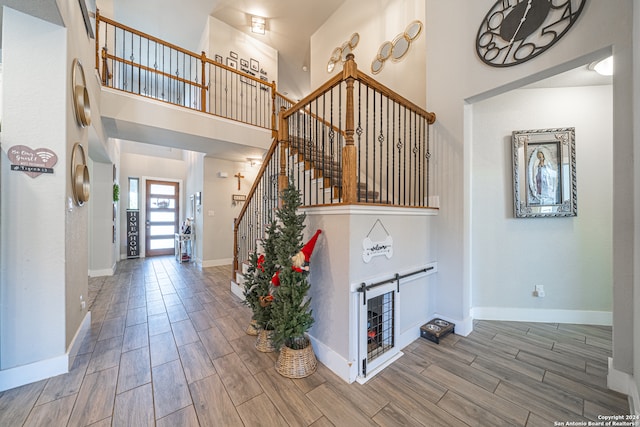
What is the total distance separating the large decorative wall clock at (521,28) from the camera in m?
1.81

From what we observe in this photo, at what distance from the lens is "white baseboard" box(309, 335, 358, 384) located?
171cm

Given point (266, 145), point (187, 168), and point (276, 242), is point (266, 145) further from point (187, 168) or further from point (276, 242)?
point (187, 168)

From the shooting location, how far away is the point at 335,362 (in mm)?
1811

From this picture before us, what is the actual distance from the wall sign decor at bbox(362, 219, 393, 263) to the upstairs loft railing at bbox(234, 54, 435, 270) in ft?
0.88

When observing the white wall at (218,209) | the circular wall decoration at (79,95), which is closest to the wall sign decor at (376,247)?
the circular wall decoration at (79,95)

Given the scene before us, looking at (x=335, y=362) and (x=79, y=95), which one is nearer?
(x=335, y=362)

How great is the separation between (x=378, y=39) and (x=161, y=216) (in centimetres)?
725

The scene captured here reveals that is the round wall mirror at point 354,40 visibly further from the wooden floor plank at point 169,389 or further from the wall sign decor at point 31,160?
the wooden floor plank at point 169,389

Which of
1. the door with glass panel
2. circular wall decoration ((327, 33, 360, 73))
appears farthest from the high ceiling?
the door with glass panel

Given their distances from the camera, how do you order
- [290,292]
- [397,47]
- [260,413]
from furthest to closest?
[397,47] → [290,292] → [260,413]

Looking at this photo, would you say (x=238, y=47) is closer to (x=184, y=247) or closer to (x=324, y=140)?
(x=324, y=140)

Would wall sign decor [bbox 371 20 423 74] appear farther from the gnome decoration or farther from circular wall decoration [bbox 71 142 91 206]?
circular wall decoration [bbox 71 142 91 206]

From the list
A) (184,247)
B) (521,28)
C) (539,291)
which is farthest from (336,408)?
(184,247)

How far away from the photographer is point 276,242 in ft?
6.48
